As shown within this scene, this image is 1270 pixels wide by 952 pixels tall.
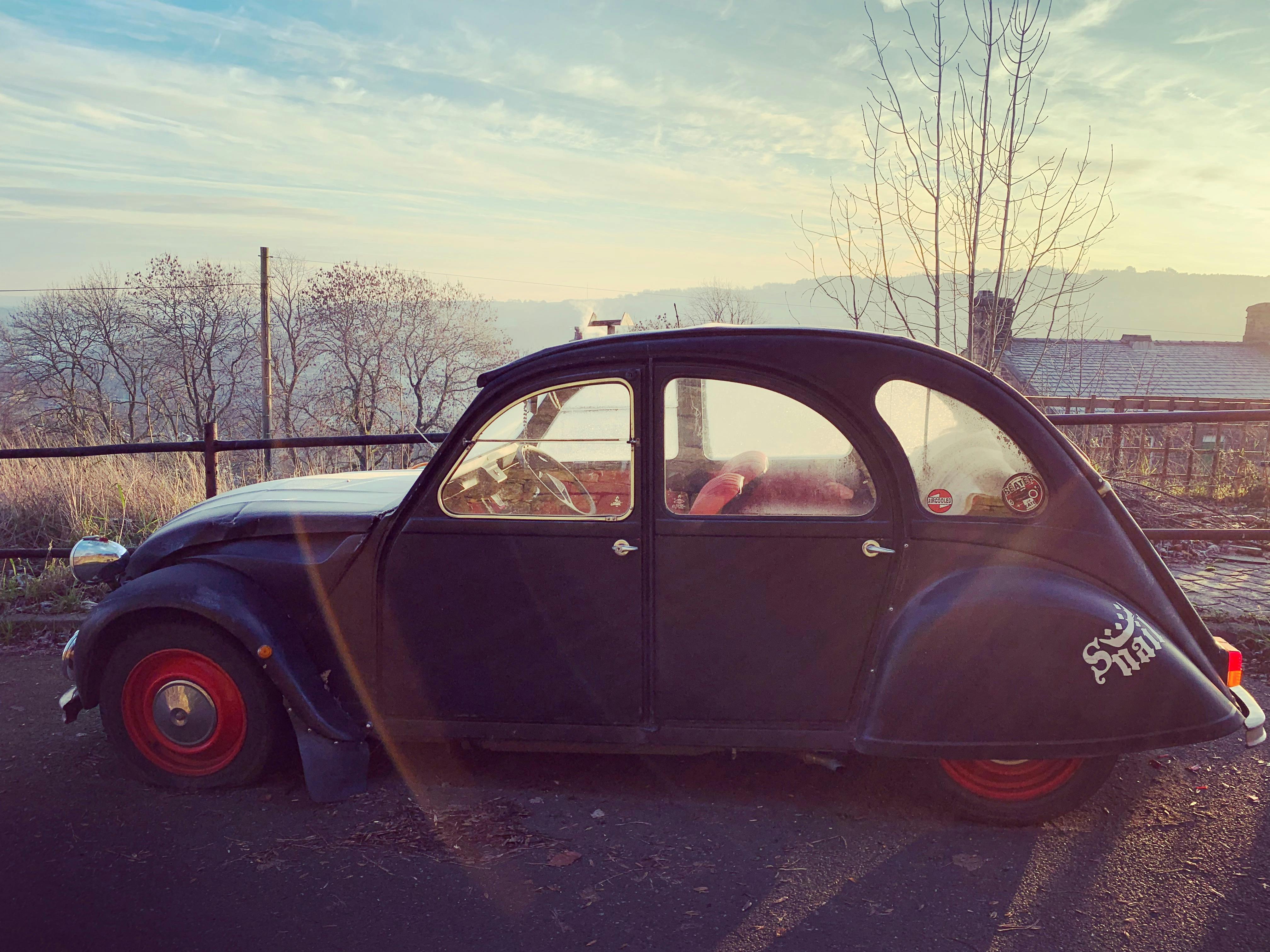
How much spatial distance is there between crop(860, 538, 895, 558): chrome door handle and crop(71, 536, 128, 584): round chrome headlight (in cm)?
316

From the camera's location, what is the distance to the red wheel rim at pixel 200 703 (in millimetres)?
3592

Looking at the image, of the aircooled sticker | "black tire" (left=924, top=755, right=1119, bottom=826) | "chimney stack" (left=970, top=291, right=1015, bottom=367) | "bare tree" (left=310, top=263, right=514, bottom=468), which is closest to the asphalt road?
"black tire" (left=924, top=755, right=1119, bottom=826)

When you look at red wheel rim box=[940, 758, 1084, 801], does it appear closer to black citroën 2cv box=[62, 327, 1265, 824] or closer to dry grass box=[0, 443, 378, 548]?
black citroën 2cv box=[62, 327, 1265, 824]

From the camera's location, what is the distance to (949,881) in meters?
2.94

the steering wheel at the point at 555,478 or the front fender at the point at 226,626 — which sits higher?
the steering wheel at the point at 555,478

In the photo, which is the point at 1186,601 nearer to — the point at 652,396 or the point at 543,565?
the point at 652,396

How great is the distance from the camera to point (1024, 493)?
125 inches

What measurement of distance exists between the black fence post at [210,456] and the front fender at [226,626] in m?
2.75

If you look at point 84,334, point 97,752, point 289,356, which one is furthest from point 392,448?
point 97,752

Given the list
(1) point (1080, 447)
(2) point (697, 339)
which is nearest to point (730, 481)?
(2) point (697, 339)

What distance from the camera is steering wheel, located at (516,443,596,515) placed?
3.36 m

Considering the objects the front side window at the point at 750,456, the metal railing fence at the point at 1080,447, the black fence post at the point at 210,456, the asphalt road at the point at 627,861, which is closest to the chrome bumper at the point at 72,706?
the asphalt road at the point at 627,861

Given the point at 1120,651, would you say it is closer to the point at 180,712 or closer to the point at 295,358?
the point at 180,712

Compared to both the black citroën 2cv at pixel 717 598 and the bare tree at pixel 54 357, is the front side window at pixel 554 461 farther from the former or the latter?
the bare tree at pixel 54 357
